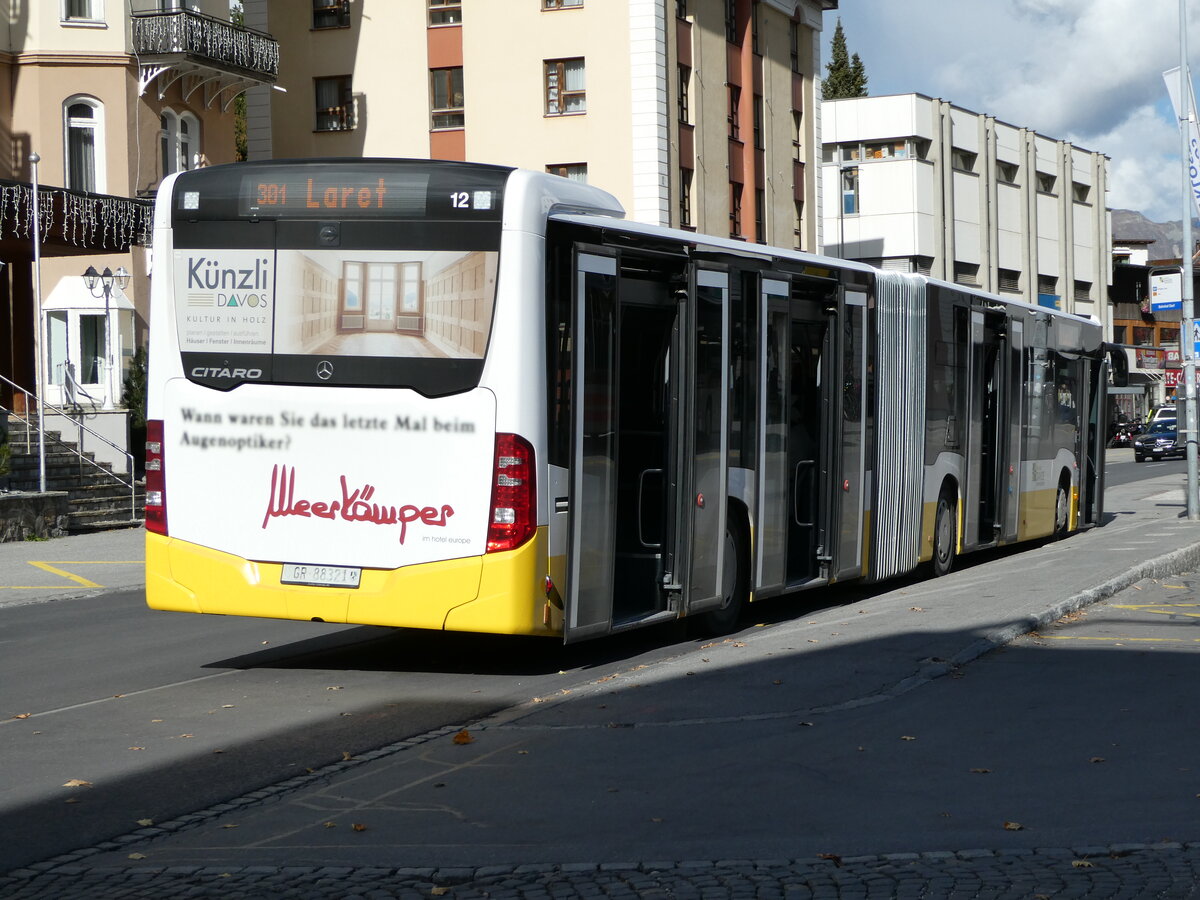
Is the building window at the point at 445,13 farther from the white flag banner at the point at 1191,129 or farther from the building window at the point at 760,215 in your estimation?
the white flag banner at the point at 1191,129

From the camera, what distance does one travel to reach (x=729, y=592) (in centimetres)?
1260

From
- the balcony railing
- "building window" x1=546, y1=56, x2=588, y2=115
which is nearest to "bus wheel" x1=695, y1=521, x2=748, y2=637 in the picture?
the balcony railing

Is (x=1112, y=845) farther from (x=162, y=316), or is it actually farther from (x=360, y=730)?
(x=162, y=316)

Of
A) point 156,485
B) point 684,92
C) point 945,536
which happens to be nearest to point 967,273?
point 684,92

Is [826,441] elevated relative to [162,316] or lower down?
lower down

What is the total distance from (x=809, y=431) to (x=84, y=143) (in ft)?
84.4

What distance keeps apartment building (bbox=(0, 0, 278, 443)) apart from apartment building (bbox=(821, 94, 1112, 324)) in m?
36.2

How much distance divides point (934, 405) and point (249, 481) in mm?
8452

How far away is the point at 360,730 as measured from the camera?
351 inches

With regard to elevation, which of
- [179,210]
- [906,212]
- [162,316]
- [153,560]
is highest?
[906,212]

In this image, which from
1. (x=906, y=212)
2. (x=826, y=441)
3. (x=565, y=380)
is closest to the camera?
(x=565, y=380)

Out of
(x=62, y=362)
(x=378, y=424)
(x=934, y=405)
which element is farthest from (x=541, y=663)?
(x=62, y=362)

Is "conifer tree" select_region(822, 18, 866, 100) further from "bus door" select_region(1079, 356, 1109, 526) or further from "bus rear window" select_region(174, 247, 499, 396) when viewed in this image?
"bus rear window" select_region(174, 247, 499, 396)
